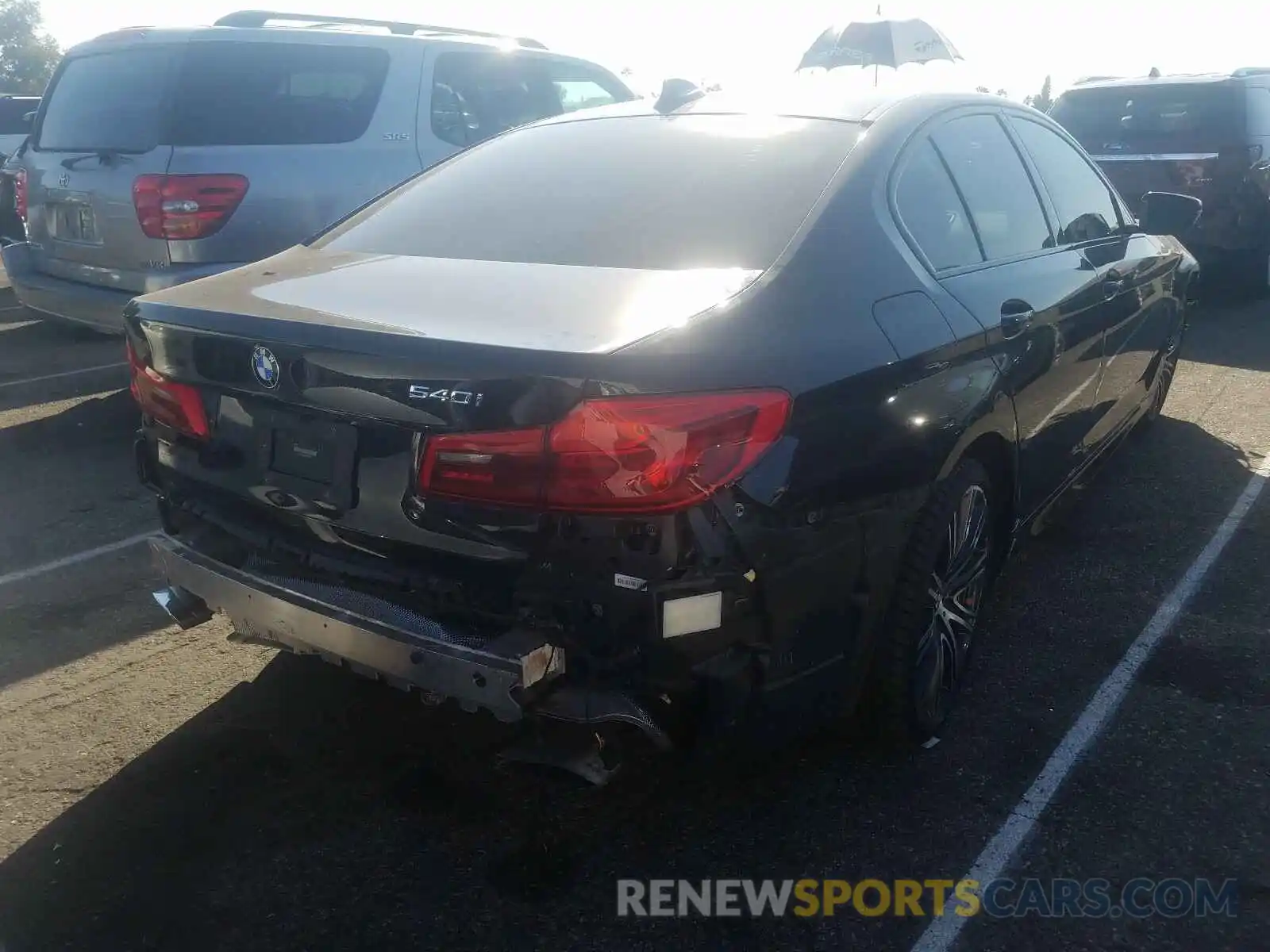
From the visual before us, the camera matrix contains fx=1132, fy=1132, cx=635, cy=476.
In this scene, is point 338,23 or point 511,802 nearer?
point 511,802

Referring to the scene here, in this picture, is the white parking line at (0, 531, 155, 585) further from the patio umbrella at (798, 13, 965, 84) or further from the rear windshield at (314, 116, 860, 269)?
the patio umbrella at (798, 13, 965, 84)

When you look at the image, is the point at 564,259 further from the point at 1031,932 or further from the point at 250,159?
the point at 250,159

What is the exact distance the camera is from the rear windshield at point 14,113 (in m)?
14.3

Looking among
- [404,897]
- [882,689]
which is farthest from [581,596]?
[882,689]

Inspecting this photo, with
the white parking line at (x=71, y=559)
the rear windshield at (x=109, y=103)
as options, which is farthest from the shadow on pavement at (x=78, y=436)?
the rear windshield at (x=109, y=103)

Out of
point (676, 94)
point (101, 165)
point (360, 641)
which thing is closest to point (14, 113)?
point (101, 165)

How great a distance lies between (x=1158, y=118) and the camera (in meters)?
9.04

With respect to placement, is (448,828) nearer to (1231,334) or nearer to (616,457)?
(616,457)

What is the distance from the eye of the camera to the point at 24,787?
9.37ft

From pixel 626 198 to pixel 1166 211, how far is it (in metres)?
3.19

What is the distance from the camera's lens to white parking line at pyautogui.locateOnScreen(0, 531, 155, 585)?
411cm

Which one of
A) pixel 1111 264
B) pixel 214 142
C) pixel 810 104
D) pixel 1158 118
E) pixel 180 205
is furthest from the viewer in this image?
pixel 1158 118

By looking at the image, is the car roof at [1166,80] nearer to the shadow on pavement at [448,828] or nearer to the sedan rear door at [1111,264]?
the sedan rear door at [1111,264]

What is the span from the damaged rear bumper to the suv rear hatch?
765cm
